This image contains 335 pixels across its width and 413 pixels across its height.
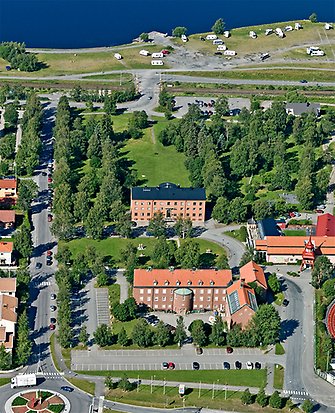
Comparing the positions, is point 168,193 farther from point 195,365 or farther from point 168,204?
point 195,365

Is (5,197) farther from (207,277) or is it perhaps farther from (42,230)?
(207,277)

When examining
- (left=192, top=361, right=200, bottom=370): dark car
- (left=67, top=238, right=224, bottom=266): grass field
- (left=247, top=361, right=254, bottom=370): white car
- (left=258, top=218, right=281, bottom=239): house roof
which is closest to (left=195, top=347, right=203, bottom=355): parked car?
(left=192, top=361, right=200, bottom=370): dark car

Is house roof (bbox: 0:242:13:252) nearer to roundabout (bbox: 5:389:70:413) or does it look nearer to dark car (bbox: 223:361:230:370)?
roundabout (bbox: 5:389:70:413)

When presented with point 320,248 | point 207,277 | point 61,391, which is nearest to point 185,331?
point 207,277

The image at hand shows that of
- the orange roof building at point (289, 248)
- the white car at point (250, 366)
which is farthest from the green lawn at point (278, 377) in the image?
the orange roof building at point (289, 248)

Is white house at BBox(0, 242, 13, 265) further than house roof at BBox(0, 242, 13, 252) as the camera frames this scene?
No

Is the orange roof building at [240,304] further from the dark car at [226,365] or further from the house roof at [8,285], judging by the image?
the house roof at [8,285]
